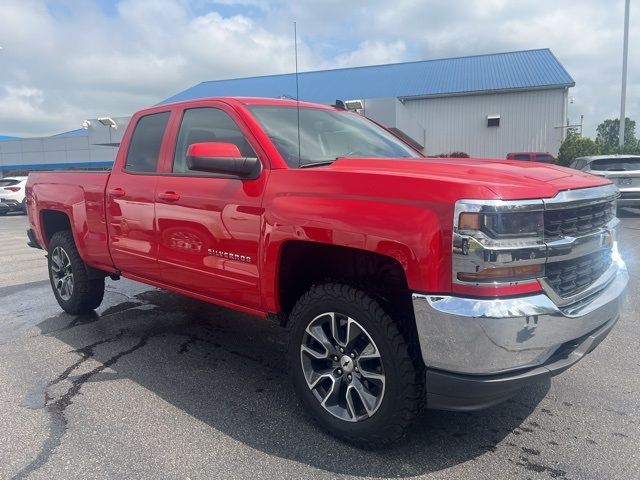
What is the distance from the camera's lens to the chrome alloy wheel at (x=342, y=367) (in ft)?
9.21

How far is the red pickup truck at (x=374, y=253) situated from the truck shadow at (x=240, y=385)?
0.60ft

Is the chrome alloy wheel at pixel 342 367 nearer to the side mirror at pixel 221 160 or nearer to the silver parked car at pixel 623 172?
the side mirror at pixel 221 160

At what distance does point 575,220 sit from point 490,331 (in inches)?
32.3

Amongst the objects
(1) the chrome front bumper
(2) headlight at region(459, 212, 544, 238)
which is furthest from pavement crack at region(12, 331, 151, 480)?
(2) headlight at region(459, 212, 544, 238)

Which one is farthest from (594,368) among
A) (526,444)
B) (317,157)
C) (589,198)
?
(317,157)

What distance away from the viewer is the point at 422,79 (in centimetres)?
3372

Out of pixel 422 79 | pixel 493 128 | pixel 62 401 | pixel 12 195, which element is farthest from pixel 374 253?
pixel 422 79

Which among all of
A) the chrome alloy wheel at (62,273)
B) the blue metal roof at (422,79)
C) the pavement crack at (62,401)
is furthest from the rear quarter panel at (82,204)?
the blue metal roof at (422,79)

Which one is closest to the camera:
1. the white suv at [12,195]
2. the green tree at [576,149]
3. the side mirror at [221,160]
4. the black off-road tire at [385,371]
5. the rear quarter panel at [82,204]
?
the black off-road tire at [385,371]

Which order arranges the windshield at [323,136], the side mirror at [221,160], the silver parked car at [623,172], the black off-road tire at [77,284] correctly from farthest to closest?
the silver parked car at [623,172]
the black off-road tire at [77,284]
the windshield at [323,136]
the side mirror at [221,160]

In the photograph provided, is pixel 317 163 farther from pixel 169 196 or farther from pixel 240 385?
pixel 240 385

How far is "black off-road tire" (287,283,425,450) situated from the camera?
263cm

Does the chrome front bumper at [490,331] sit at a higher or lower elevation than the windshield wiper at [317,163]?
lower

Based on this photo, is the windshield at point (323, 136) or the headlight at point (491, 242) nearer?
the headlight at point (491, 242)
